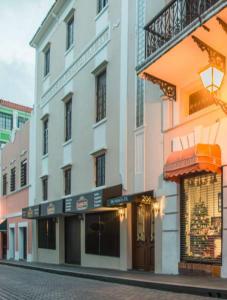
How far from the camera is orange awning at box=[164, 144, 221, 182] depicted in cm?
1253

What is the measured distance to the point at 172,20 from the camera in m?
13.3

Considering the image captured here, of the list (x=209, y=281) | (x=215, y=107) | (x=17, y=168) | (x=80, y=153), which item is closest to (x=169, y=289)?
(x=209, y=281)

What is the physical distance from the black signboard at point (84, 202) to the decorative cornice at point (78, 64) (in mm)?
5419

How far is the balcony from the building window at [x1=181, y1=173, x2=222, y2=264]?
271 cm

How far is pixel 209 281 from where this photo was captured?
1173 centimetres

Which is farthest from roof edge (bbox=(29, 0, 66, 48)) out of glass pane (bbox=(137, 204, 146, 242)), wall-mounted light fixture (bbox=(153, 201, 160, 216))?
wall-mounted light fixture (bbox=(153, 201, 160, 216))

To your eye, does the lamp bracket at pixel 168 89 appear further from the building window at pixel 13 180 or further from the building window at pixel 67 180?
the building window at pixel 13 180

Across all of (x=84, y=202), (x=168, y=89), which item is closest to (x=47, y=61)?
(x=84, y=202)

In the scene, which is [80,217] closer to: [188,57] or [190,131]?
[190,131]

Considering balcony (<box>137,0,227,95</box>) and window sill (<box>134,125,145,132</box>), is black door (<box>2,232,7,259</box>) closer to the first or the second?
window sill (<box>134,125,145,132</box>)

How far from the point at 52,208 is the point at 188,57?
11649mm

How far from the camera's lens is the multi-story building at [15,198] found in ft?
99.8

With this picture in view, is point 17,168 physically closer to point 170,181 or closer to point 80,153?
point 80,153

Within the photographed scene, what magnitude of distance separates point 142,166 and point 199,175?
292cm
